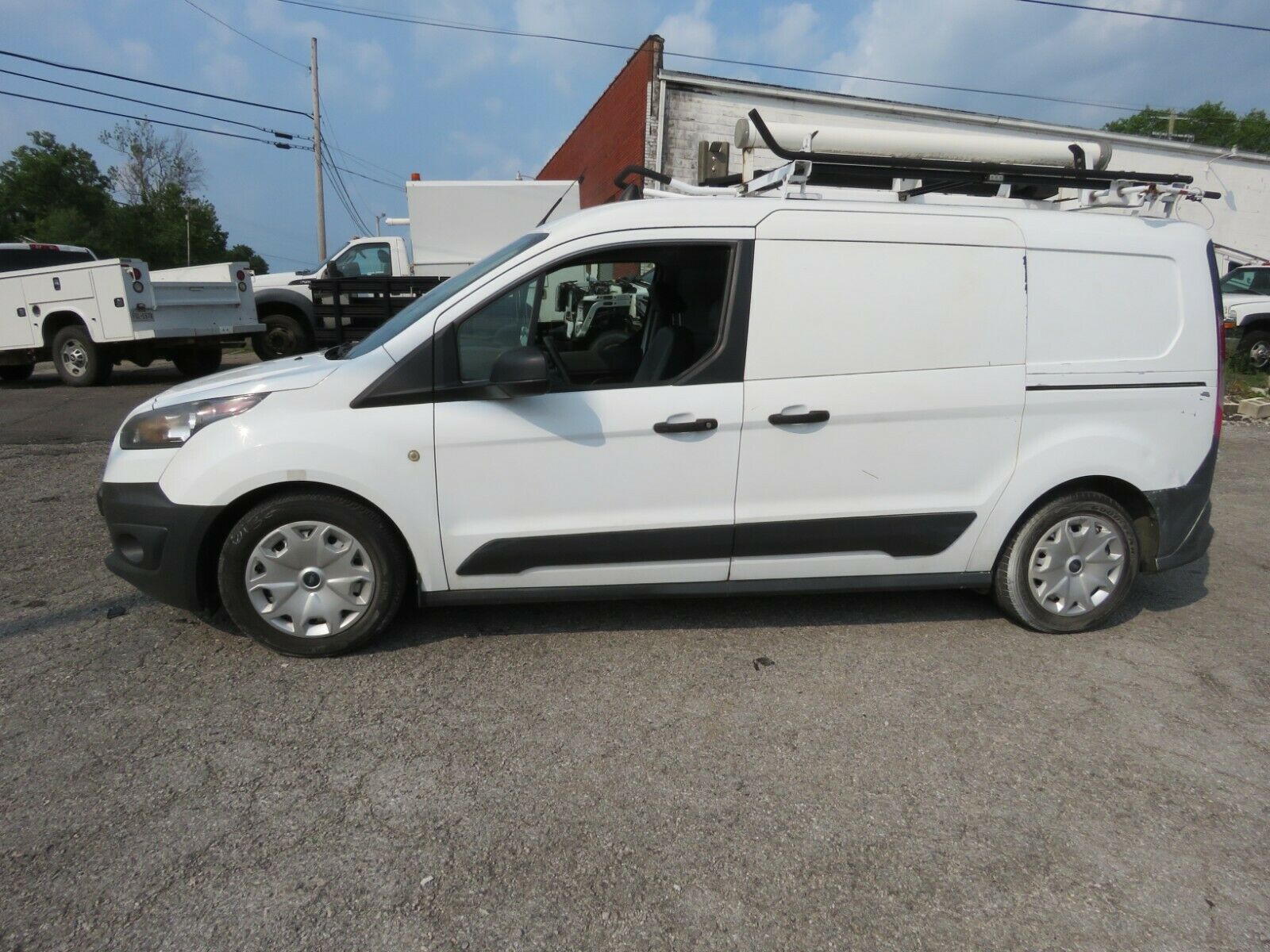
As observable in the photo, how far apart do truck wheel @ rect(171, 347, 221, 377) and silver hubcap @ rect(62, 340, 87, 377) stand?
1314mm

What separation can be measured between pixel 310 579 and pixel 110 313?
9.82 metres

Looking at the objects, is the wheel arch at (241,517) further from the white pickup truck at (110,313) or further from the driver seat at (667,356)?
the white pickup truck at (110,313)

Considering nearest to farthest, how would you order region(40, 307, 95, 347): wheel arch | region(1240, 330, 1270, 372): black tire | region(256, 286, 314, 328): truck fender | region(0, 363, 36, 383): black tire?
1. region(40, 307, 95, 347): wheel arch
2. region(0, 363, 36, 383): black tire
3. region(1240, 330, 1270, 372): black tire
4. region(256, 286, 314, 328): truck fender

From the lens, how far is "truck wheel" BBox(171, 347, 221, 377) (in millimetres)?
12578

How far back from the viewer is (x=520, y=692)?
3225 millimetres

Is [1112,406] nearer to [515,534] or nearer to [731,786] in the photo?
[731,786]

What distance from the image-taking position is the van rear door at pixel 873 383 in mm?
3443

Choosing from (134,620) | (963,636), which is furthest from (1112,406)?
(134,620)

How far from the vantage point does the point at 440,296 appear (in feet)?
11.6

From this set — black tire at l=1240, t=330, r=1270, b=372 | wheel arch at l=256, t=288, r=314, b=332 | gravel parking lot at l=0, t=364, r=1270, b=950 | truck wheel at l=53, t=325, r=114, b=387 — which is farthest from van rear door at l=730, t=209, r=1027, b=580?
black tire at l=1240, t=330, r=1270, b=372

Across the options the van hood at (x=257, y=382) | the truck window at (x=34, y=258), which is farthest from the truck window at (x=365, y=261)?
the van hood at (x=257, y=382)

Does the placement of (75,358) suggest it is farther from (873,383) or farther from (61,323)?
(873,383)

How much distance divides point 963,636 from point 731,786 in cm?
170

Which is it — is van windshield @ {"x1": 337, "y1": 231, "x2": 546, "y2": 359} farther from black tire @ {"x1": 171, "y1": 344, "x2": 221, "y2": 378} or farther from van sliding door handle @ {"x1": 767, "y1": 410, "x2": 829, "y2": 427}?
black tire @ {"x1": 171, "y1": 344, "x2": 221, "y2": 378}
